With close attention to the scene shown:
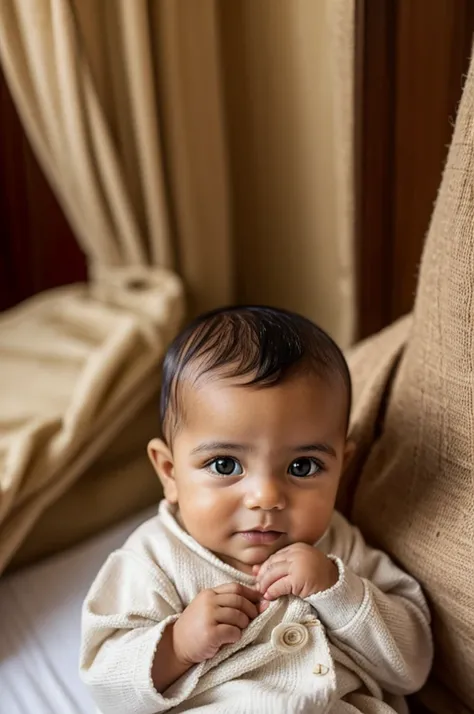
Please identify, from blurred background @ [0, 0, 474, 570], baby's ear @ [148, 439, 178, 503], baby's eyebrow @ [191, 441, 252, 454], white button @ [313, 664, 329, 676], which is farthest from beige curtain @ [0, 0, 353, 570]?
white button @ [313, 664, 329, 676]

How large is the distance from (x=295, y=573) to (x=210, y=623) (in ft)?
0.29

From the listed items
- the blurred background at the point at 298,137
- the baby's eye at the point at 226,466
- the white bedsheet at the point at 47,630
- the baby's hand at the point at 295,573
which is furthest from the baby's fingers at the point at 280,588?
the blurred background at the point at 298,137

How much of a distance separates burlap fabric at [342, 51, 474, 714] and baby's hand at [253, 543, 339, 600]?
127 mm

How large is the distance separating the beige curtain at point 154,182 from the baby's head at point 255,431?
0.92 feet

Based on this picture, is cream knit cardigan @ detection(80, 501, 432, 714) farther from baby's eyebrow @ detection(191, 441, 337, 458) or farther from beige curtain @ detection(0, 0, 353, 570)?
beige curtain @ detection(0, 0, 353, 570)

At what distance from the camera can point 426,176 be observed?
1.18 m

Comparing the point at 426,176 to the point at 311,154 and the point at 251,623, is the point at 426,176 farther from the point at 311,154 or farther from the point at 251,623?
Result: the point at 251,623

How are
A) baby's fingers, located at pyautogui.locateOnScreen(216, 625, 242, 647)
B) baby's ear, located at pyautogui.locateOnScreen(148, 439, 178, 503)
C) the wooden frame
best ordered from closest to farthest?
baby's fingers, located at pyautogui.locateOnScreen(216, 625, 242, 647) < baby's ear, located at pyautogui.locateOnScreen(148, 439, 178, 503) < the wooden frame

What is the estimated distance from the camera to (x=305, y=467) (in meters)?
0.83

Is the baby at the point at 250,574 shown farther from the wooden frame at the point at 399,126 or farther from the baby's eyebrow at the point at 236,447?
the wooden frame at the point at 399,126

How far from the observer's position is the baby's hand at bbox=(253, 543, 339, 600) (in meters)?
0.79

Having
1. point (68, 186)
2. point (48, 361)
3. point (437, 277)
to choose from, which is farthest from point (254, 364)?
point (68, 186)

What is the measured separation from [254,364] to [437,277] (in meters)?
0.21

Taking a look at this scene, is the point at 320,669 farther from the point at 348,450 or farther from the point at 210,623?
the point at 348,450
